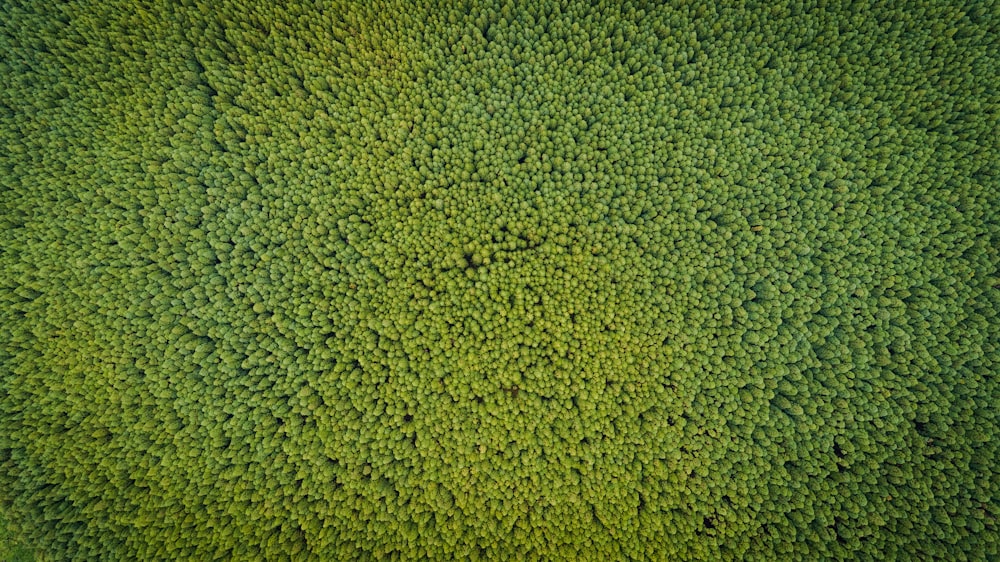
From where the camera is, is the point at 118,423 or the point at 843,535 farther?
the point at 118,423

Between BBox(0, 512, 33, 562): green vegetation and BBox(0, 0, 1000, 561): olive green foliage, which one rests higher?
BBox(0, 0, 1000, 561): olive green foliage

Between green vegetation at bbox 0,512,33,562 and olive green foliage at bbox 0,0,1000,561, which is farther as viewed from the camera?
green vegetation at bbox 0,512,33,562

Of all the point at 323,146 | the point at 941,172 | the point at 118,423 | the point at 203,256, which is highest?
the point at 941,172

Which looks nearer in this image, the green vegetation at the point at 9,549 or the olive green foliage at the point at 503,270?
the olive green foliage at the point at 503,270

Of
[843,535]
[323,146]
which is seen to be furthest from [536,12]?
[843,535]

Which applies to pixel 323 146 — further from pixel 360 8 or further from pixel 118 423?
pixel 118 423

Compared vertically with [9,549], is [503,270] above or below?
above

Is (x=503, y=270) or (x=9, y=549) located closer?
(x=503, y=270)

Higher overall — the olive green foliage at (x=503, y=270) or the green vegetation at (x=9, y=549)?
the olive green foliage at (x=503, y=270)
